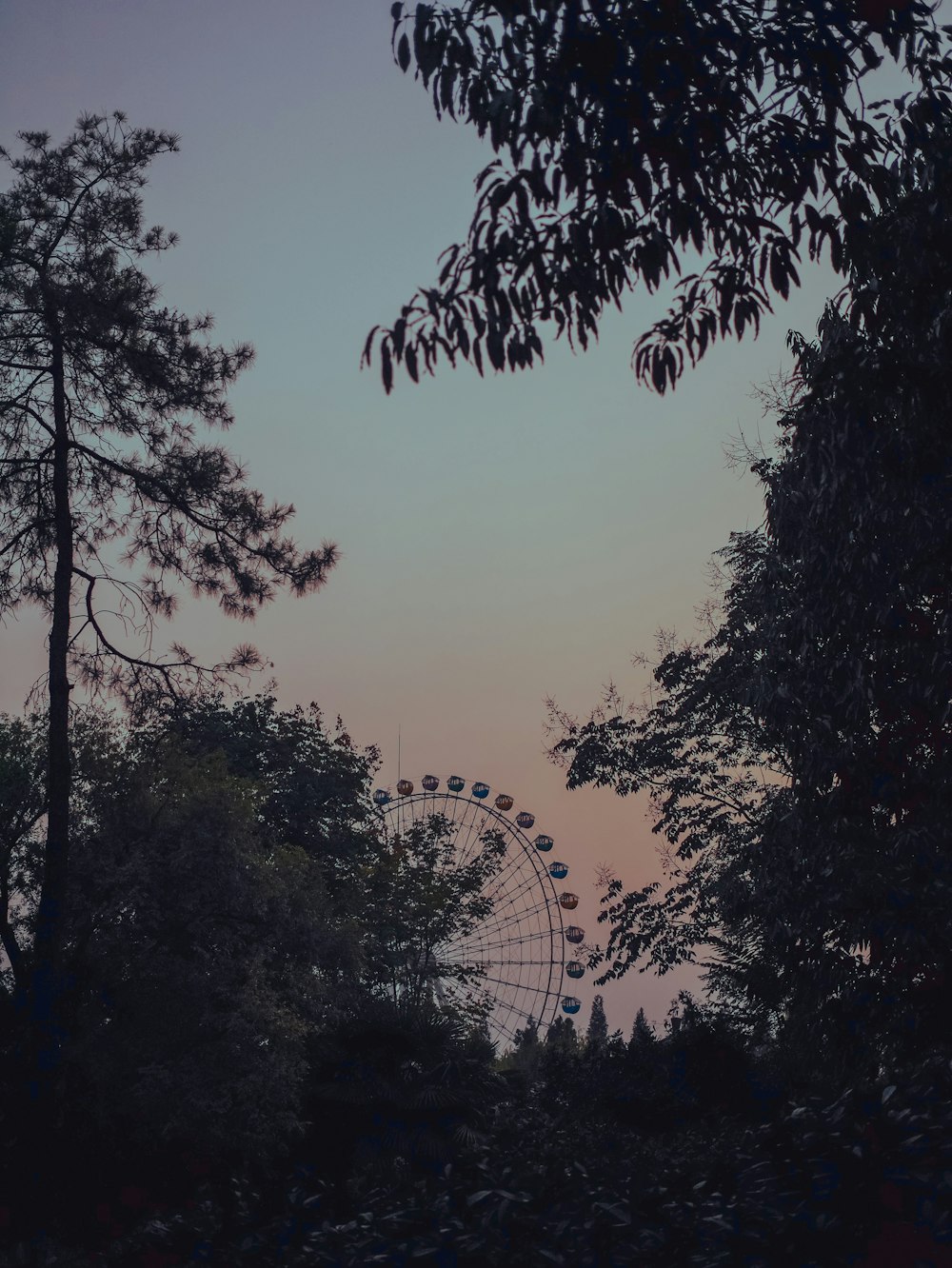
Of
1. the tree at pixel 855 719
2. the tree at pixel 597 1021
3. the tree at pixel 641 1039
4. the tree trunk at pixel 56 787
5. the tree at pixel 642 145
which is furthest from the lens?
the tree at pixel 597 1021

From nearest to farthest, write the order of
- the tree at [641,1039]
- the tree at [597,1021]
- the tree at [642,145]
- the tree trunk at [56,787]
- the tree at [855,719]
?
the tree at [642,145] < the tree at [855,719] < the tree trunk at [56,787] < the tree at [641,1039] < the tree at [597,1021]

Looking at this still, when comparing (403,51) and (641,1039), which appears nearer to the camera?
(403,51)

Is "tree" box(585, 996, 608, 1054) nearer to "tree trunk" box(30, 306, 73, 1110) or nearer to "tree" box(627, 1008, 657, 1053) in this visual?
"tree" box(627, 1008, 657, 1053)

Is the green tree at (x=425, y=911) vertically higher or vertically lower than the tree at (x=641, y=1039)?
higher

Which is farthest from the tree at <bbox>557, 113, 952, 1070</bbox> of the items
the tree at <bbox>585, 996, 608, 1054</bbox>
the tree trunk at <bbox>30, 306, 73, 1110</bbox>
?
the tree at <bbox>585, 996, 608, 1054</bbox>

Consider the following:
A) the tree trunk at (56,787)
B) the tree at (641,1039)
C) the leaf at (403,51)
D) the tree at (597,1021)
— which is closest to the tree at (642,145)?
the leaf at (403,51)

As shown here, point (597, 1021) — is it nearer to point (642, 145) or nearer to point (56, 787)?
point (56, 787)

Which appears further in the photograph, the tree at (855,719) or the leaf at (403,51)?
the tree at (855,719)

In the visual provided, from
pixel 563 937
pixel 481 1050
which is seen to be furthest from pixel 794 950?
pixel 563 937

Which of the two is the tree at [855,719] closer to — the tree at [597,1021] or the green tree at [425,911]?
the green tree at [425,911]

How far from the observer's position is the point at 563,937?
37938 millimetres

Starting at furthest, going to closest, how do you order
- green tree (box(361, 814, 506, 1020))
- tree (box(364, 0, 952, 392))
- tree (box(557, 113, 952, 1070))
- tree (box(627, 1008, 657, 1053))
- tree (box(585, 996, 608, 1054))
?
tree (box(585, 996, 608, 1054))
green tree (box(361, 814, 506, 1020))
tree (box(627, 1008, 657, 1053))
tree (box(557, 113, 952, 1070))
tree (box(364, 0, 952, 392))

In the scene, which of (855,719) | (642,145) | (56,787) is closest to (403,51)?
(642,145)

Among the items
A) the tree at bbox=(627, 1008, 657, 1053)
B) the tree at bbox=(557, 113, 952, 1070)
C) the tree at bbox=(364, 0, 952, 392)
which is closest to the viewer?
the tree at bbox=(364, 0, 952, 392)
